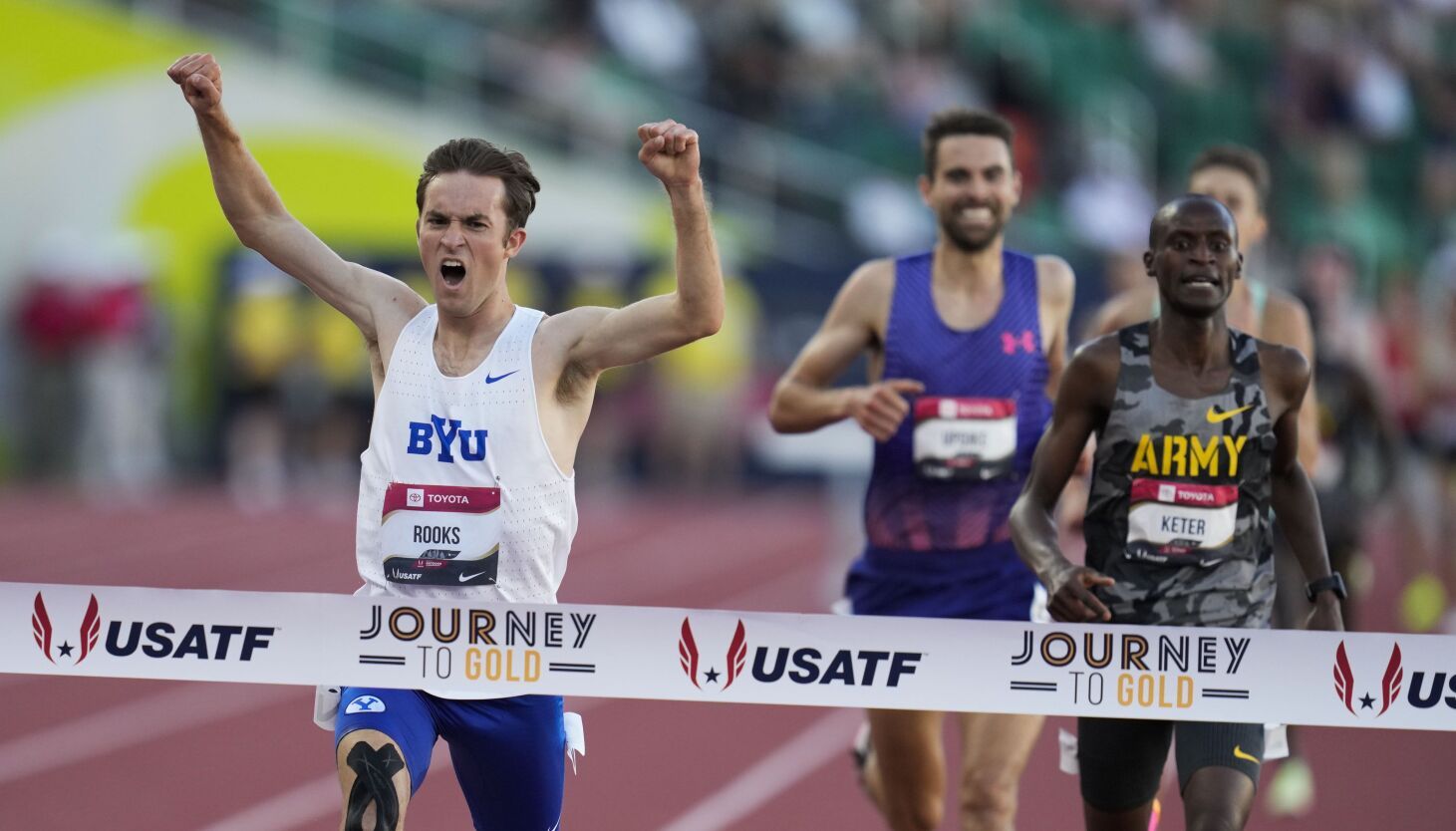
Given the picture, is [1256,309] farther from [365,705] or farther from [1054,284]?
[365,705]

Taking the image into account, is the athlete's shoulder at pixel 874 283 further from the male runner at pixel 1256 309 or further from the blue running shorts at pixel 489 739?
the blue running shorts at pixel 489 739

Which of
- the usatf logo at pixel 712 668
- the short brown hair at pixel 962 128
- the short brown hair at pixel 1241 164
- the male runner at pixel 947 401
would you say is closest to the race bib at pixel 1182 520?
the usatf logo at pixel 712 668

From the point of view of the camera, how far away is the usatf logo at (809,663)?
3930 millimetres

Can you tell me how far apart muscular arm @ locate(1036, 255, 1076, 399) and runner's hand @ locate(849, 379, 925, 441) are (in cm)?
77

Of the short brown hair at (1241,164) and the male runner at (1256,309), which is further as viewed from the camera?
the short brown hair at (1241,164)

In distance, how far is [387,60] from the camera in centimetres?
1973

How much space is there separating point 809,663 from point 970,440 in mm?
1528

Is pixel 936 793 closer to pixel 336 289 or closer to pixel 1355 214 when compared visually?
pixel 336 289

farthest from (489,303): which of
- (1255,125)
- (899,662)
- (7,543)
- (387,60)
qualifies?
(1255,125)

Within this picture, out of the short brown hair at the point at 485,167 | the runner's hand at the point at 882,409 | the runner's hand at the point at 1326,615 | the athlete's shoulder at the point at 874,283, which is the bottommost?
the runner's hand at the point at 1326,615

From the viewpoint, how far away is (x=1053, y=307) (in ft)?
18.2

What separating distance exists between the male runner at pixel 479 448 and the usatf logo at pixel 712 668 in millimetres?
295

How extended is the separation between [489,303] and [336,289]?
0.35m

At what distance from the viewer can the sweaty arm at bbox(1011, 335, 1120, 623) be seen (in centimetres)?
411
